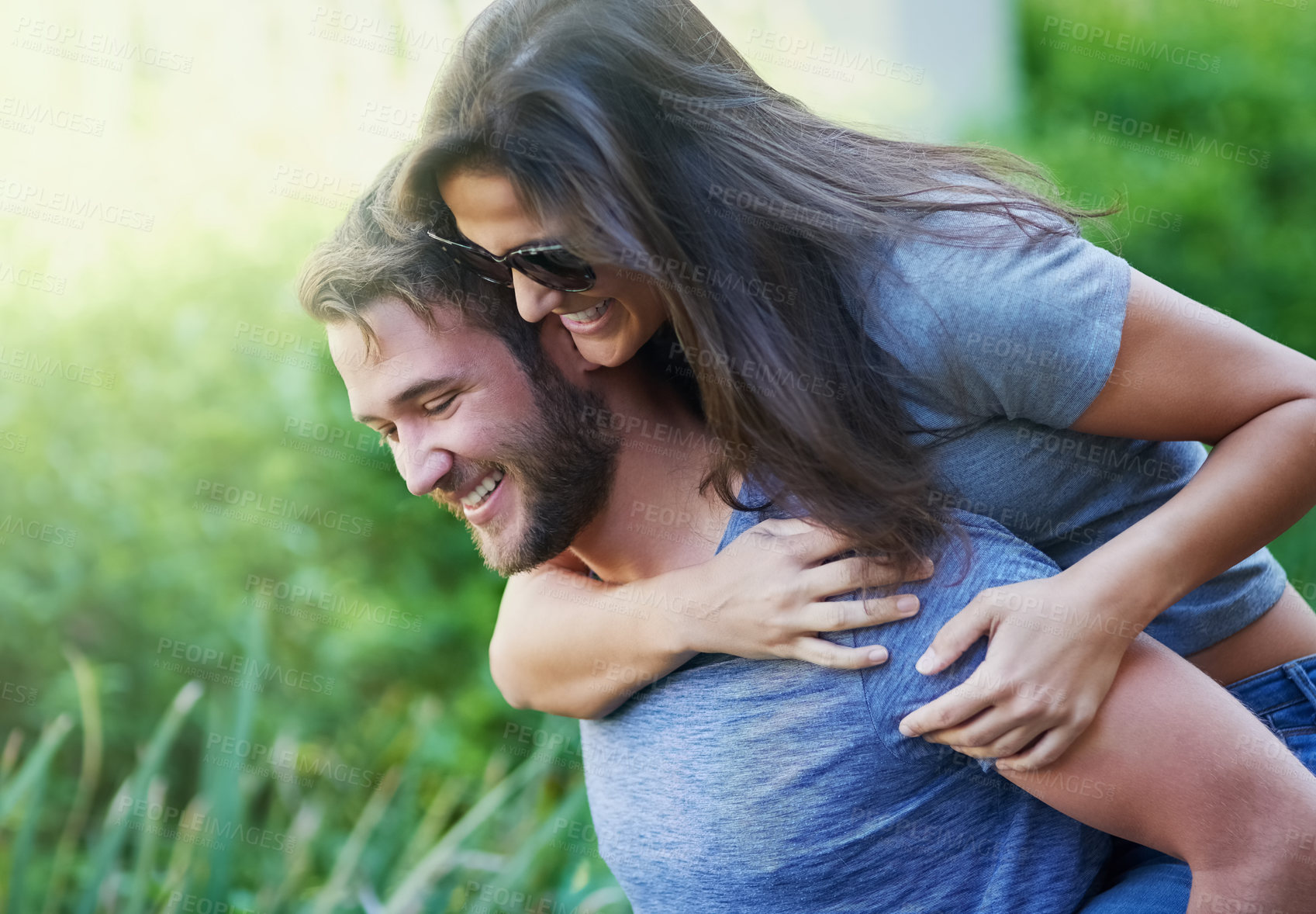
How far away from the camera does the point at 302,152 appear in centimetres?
432

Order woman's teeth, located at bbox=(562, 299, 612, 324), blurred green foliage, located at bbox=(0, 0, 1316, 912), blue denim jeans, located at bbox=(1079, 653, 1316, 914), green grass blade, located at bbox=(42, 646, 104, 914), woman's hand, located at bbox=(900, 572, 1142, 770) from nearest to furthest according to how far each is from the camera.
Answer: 1. woman's hand, located at bbox=(900, 572, 1142, 770)
2. blue denim jeans, located at bbox=(1079, 653, 1316, 914)
3. woman's teeth, located at bbox=(562, 299, 612, 324)
4. green grass blade, located at bbox=(42, 646, 104, 914)
5. blurred green foliage, located at bbox=(0, 0, 1316, 912)

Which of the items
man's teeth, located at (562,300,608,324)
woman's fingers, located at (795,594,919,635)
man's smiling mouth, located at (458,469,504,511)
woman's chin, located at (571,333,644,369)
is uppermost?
man's teeth, located at (562,300,608,324)

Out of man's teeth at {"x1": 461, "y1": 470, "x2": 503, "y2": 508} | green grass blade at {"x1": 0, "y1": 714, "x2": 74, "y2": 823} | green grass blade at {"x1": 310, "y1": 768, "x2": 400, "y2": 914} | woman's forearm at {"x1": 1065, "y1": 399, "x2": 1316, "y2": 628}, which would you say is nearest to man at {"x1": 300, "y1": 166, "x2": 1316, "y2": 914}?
man's teeth at {"x1": 461, "y1": 470, "x2": 503, "y2": 508}

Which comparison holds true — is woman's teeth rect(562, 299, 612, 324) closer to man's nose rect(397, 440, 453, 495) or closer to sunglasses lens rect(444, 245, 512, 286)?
sunglasses lens rect(444, 245, 512, 286)

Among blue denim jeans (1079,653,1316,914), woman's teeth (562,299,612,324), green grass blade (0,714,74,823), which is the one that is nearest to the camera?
blue denim jeans (1079,653,1316,914)

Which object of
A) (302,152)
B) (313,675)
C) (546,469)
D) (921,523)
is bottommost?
(313,675)

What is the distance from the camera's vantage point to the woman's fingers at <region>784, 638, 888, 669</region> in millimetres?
1672

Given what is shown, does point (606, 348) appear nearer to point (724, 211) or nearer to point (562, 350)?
point (562, 350)

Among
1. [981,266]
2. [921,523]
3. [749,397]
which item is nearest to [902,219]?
[981,266]

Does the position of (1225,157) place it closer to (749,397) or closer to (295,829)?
(749,397)

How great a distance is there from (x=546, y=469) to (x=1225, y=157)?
4003mm

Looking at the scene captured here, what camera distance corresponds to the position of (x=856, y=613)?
5.50ft

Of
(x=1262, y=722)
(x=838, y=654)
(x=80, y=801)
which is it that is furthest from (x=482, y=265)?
(x=80, y=801)

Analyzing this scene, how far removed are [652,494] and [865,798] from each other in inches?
25.7
